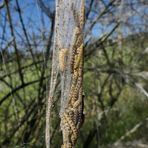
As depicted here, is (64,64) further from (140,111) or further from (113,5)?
(140,111)

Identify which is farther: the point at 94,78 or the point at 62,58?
the point at 94,78

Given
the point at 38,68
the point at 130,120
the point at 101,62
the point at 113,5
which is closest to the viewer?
the point at 38,68

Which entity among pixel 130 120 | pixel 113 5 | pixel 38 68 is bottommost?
pixel 130 120

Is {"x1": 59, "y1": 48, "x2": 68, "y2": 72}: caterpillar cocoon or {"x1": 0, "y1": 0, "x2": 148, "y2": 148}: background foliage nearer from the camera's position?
{"x1": 59, "y1": 48, "x2": 68, "y2": 72}: caterpillar cocoon

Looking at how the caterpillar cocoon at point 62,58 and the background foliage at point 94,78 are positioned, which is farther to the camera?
the background foliage at point 94,78

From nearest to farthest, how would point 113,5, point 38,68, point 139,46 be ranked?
point 38,68 < point 113,5 < point 139,46

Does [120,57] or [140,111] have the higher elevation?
[120,57]

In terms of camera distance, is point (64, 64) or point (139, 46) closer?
point (64, 64)

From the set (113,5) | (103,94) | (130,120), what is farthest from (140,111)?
(113,5)

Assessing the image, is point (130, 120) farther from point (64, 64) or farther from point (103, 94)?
point (64, 64)
